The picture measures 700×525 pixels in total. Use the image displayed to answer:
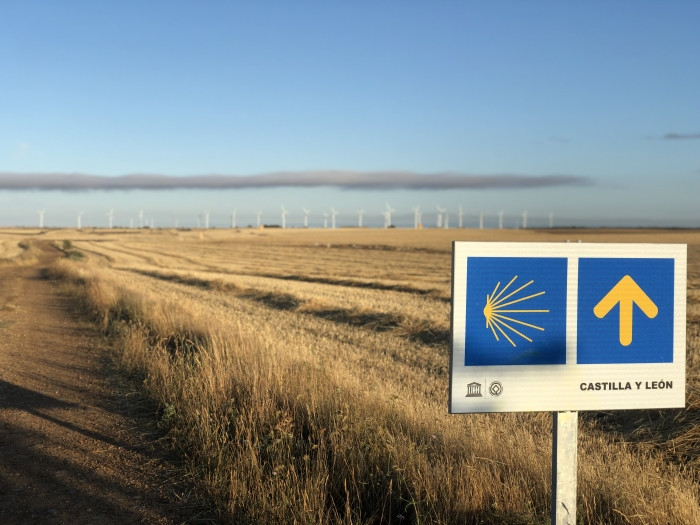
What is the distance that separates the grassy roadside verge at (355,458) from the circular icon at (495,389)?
1153 mm

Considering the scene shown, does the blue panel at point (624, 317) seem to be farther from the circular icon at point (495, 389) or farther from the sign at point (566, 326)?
the circular icon at point (495, 389)

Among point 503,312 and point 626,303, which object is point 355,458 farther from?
point 626,303

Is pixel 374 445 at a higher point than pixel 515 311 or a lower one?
lower

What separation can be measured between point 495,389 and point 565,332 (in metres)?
0.51

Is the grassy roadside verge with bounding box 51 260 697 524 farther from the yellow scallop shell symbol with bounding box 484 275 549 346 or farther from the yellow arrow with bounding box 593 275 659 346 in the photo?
the yellow scallop shell symbol with bounding box 484 275 549 346

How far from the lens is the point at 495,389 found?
3.62 metres

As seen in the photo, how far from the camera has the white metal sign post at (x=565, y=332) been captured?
362 centimetres

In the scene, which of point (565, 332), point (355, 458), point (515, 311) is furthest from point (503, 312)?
point (355, 458)

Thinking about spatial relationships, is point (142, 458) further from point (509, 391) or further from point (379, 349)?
point (379, 349)

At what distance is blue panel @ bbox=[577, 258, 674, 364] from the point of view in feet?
12.4

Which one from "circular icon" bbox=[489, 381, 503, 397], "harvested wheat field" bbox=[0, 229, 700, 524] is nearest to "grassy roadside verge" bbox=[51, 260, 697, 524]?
"harvested wheat field" bbox=[0, 229, 700, 524]

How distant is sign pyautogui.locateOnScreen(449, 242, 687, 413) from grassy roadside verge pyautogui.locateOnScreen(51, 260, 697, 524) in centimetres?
96

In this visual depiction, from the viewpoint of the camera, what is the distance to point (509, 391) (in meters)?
3.63

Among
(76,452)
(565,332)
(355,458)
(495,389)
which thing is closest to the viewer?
(495,389)
